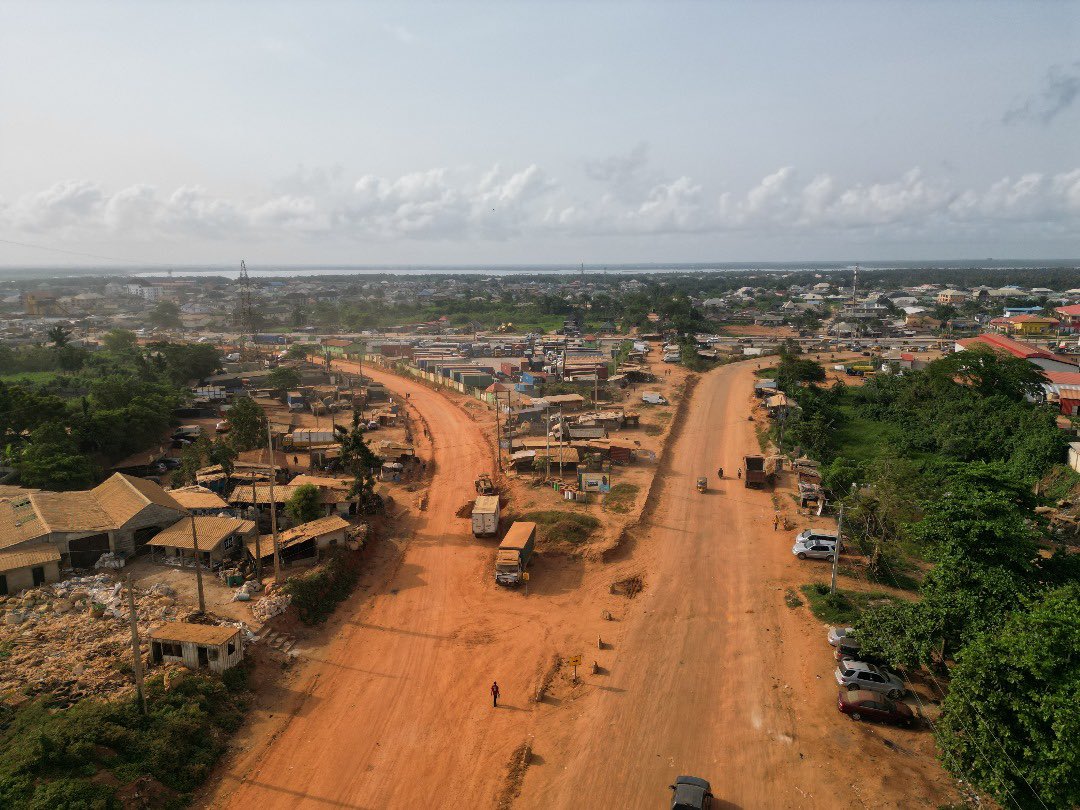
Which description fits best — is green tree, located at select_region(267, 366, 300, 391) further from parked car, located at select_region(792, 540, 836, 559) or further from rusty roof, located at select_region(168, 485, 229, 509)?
parked car, located at select_region(792, 540, 836, 559)

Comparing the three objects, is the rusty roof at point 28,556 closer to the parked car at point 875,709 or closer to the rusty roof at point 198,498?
the rusty roof at point 198,498

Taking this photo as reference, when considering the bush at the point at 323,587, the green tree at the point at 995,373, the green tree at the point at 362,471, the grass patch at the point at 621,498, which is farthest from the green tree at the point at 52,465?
the green tree at the point at 995,373

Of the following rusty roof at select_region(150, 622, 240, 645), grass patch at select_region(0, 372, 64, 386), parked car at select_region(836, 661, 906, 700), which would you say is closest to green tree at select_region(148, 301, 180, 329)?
grass patch at select_region(0, 372, 64, 386)

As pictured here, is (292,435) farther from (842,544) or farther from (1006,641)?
(1006,641)

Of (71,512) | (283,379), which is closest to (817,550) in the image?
(71,512)

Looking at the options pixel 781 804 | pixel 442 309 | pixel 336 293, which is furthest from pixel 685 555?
pixel 336 293
